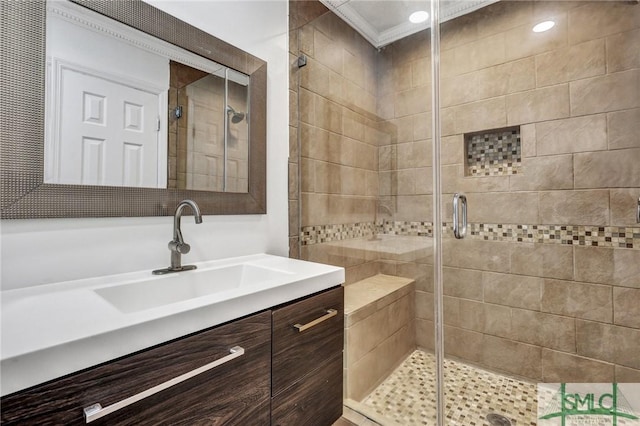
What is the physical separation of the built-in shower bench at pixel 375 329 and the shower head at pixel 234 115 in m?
1.08

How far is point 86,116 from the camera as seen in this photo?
981 mm

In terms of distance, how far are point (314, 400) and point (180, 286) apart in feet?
2.02

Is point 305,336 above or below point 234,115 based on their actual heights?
below

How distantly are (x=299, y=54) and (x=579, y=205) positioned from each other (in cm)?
176

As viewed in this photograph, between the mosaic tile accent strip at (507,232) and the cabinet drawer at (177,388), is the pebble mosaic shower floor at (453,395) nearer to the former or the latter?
the mosaic tile accent strip at (507,232)

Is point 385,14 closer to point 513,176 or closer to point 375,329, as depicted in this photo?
point 513,176

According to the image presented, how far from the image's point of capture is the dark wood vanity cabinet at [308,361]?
2.98 feet

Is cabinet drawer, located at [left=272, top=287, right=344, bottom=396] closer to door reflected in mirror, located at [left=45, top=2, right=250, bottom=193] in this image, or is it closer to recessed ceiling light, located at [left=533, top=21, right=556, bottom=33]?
door reflected in mirror, located at [left=45, top=2, right=250, bottom=193]

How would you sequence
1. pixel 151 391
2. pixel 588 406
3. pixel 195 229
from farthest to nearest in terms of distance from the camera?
1. pixel 588 406
2. pixel 195 229
3. pixel 151 391

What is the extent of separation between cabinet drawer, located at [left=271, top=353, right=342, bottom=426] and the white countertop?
0.30 m

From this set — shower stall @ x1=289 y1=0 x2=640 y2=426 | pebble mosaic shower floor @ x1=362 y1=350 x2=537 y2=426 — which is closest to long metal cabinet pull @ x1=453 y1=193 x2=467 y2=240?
shower stall @ x1=289 y1=0 x2=640 y2=426

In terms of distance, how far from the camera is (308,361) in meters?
1.01

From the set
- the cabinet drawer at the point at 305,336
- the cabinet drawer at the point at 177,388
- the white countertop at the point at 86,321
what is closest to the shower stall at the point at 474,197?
the cabinet drawer at the point at 305,336

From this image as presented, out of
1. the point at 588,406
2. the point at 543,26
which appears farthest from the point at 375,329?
the point at 543,26
